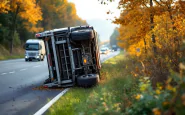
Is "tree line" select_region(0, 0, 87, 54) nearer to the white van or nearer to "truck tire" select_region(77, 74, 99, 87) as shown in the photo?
the white van

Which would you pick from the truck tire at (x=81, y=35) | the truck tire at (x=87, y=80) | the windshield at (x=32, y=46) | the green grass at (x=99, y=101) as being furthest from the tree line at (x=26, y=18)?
the green grass at (x=99, y=101)

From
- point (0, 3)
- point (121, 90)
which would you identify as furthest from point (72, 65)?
point (0, 3)

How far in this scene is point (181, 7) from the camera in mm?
14797

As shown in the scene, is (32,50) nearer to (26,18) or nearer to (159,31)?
(26,18)

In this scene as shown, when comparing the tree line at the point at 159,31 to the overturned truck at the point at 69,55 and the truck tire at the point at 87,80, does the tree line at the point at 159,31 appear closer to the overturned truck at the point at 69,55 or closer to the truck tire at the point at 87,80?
the truck tire at the point at 87,80

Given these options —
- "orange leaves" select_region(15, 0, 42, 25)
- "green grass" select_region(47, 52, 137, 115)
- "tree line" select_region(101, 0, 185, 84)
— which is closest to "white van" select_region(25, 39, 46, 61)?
"orange leaves" select_region(15, 0, 42, 25)

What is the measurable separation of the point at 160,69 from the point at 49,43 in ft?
17.8

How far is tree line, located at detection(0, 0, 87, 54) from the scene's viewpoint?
4266 centimetres

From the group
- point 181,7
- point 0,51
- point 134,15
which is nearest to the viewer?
point 181,7

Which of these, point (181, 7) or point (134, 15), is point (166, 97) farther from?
point (134, 15)

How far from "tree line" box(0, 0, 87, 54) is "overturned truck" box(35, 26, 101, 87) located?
22.2 meters

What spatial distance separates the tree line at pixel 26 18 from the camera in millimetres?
42656

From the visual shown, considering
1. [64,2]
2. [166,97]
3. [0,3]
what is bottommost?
[166,97]

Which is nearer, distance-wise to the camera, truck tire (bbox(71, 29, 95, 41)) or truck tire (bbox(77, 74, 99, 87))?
truck tire (bbox(77, 74, 99, 87))
